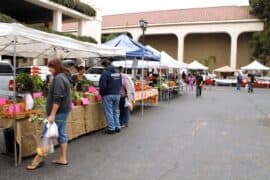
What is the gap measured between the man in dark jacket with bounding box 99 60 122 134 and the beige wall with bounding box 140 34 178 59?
5074 centimetres

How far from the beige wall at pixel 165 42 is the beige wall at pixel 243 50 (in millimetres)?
9876

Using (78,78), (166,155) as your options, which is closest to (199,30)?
(78,78)

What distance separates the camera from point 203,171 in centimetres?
591

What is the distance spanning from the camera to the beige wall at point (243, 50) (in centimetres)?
5434

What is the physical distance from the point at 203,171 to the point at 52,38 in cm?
354

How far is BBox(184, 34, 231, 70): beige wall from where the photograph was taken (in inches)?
2197

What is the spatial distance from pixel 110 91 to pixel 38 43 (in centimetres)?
201

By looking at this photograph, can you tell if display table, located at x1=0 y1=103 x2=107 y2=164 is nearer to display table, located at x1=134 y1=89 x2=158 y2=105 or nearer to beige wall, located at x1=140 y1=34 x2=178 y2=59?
display table, located at x1=134 y1=89 x2=158 y2=105

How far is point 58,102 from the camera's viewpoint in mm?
5684

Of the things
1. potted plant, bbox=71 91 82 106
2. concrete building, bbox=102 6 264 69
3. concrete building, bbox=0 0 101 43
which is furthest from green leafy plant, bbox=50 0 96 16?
concrete building, bbox=102 6 264 69

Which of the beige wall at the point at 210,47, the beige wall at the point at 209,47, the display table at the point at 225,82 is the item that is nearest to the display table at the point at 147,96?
the display table at the point at 225,82

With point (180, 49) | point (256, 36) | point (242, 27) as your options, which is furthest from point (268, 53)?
point (180, 49)

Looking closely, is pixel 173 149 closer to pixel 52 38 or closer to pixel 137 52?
pixel 52 38

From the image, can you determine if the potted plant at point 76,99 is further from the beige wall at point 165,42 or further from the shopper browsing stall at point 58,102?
the beige wall at point 165,42
